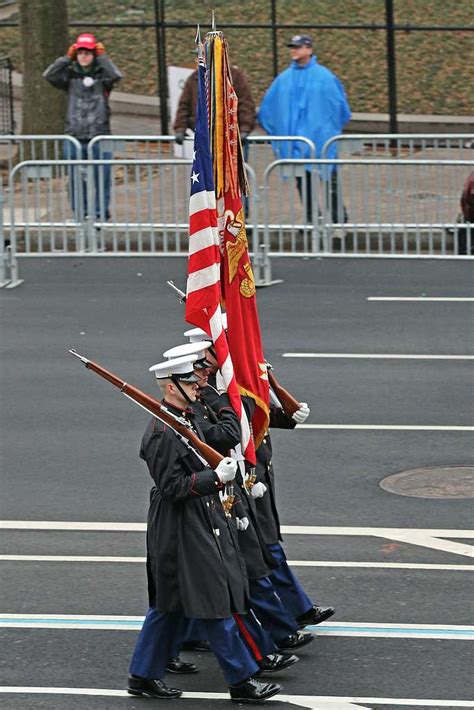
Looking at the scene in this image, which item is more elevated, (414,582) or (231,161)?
(231,161)

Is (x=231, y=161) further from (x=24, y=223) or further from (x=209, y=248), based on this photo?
(x=24, y=223)

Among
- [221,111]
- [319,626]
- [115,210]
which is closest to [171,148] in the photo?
[115,210]

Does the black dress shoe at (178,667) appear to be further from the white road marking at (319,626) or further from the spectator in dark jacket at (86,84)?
the spectator in dark jacket at (86,84)

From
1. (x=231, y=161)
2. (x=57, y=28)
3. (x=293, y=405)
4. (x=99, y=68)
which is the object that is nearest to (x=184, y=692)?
(x=293, y=405)

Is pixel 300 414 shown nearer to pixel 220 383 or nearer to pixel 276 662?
pixel 220 383

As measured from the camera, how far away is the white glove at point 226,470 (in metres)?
7.11

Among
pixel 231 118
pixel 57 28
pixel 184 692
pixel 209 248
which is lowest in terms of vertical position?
pixel 184 692

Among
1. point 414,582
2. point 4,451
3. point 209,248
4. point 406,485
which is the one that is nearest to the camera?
point 209,248

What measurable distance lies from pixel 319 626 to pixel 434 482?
242cm

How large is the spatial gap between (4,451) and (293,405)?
3715mm

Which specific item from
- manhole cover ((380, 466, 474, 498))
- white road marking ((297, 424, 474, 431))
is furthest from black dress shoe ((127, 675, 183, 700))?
white road marking ((297, 424, 474, 431))

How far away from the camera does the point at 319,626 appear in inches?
329

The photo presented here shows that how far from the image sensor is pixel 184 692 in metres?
7.61

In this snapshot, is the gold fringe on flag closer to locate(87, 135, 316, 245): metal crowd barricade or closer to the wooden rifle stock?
the wooden rifle stock
